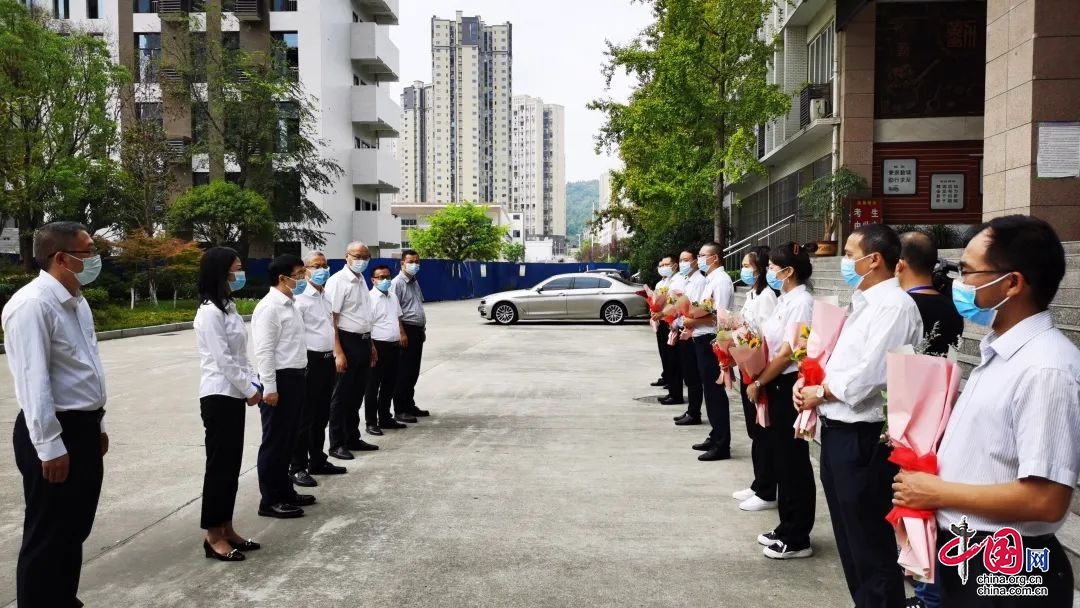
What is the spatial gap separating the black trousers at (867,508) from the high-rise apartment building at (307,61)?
34335mm

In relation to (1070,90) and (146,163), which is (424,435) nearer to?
(1070,90)

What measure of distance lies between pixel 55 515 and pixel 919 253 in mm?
4057

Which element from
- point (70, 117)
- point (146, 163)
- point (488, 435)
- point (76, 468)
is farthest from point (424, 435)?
point (146, 163)

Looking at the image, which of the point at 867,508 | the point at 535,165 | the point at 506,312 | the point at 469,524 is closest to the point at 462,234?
the point at 506,312

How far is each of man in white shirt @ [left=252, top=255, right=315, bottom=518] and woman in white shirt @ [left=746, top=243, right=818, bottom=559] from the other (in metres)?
2.95

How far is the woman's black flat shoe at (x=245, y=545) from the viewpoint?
15.8 ft

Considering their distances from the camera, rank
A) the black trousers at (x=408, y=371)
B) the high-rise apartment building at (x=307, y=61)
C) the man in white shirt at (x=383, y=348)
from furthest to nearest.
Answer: the high-rise apartment building at (x=307, y=61), the black trousers at (x=408, y=371), the man in white shirt at (x=383, y=348)

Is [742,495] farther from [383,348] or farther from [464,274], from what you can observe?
[464,274]

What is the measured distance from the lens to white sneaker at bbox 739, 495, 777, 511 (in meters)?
5.66

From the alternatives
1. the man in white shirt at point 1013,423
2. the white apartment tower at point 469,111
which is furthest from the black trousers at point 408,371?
the white apartment tower at point 469,111

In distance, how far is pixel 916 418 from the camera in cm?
243

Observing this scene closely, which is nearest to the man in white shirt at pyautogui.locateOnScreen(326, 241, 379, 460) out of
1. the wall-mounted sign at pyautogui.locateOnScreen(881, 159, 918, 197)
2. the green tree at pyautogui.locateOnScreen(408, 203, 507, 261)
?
the wall-mounted sign at pyautogui.locateOnScreen(881, 159, 918, 197)

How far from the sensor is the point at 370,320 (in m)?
7.61

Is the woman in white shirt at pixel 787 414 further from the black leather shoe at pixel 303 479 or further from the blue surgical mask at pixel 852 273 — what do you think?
the black leather shoe at pixel 303 479
